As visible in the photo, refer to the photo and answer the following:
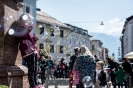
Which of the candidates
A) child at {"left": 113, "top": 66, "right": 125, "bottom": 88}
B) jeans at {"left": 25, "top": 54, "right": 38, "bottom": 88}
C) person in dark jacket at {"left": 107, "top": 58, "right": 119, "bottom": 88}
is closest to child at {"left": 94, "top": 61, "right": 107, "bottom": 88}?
jeans at {"left": 25, "top": 54, "right": 38, "bottom": 88}

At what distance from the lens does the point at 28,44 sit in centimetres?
580

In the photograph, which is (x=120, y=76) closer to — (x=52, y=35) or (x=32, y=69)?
(x=32, y=69)

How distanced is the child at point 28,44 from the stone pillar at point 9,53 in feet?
0.52

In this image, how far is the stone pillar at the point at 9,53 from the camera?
5574mm

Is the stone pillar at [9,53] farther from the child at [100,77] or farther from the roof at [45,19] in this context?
the roof at [45,19]

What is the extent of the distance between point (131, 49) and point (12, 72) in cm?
5932

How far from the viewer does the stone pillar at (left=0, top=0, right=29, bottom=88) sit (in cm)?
557

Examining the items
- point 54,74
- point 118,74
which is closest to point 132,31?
point 54,74

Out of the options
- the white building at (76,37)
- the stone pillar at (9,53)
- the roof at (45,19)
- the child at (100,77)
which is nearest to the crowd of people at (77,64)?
the child at (100,77)

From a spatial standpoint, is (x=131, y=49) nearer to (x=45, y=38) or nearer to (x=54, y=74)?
(x=45, y=38)

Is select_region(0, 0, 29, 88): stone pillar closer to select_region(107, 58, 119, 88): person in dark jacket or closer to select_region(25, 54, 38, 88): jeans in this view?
select_region(25, 54, 38, 88): jeans

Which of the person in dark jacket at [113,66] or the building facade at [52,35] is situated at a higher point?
the building facade at [52,35]

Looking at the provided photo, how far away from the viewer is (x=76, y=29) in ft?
252

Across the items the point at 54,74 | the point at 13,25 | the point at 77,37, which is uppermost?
the point at 77,37
